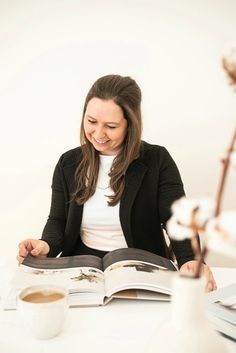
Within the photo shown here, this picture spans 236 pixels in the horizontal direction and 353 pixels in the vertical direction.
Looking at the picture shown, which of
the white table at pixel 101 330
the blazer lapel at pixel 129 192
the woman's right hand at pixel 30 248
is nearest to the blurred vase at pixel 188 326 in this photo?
the white table at pixel 101 330

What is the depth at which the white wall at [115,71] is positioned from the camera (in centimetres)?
175

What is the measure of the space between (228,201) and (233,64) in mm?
1510

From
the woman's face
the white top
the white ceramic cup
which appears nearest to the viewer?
the white ceramic cup

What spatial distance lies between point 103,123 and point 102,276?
60cm

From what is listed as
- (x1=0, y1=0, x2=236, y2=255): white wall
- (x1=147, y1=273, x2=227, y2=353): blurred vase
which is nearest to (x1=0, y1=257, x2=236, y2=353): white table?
(x1=147, y1=273, x2=227, y2=353): blurred vase

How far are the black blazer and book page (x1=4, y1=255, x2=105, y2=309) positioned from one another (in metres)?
0.35

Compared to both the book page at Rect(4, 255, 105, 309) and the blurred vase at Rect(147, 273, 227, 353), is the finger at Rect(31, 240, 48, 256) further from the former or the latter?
the blurred vase at Rect(147, 273, 227, 353)

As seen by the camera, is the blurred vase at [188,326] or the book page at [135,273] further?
the book page at [135,273]

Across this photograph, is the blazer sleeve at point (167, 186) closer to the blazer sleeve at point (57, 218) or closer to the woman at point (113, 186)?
the woman at point (113, 186)

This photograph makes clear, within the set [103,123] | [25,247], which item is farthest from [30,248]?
[103,123]

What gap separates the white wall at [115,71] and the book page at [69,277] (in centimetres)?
91

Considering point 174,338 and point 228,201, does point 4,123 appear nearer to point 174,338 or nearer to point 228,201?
point 228,201

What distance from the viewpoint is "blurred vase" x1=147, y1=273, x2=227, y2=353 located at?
47 centimetres

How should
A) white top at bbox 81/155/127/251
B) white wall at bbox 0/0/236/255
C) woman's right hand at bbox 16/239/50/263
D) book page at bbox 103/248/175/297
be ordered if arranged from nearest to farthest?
book page at bbox 103/248/175/297
woman's right hand at bbox 16/239/50/263
white top at bbox 81/155/127/251
white wall at bbox 0/0/236/255
